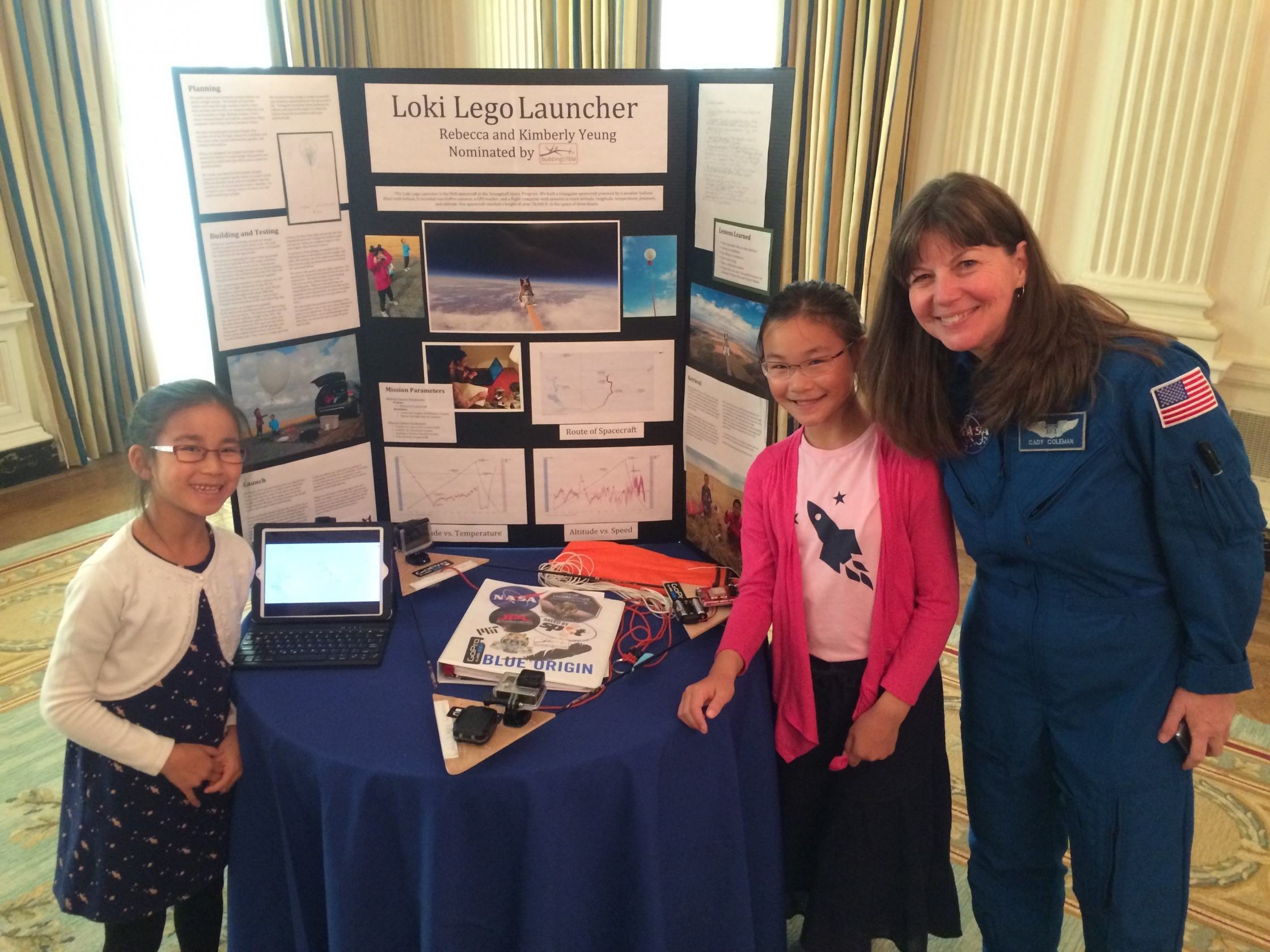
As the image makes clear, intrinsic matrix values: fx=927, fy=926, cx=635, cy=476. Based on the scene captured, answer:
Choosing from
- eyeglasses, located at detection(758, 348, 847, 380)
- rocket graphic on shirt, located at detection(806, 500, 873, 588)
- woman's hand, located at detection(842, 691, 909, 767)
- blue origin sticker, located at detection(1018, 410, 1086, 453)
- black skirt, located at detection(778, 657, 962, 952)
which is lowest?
black skirt, located at detection(778, 657, 962, 952)

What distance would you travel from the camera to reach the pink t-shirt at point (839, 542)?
150 cm

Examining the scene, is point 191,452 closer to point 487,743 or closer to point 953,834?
point 487,743

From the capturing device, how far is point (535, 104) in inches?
71.1

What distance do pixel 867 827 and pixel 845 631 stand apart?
1.15 feet

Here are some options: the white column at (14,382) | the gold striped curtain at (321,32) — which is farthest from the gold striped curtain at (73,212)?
the gold striped curtain at (321,32)

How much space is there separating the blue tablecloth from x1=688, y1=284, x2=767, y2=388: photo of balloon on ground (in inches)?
23.1

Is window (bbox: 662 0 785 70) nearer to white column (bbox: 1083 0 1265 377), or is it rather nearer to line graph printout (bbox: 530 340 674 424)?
white column (bbox: 1083 0 1265 377)

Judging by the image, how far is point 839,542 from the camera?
1.52 meters

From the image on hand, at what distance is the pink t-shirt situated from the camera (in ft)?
4.92

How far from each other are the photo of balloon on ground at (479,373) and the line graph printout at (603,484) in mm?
149

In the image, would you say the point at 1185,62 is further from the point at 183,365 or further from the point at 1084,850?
the point at 183,365

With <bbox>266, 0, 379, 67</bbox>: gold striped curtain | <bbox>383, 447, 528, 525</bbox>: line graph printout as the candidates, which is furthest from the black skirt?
<bbox>266, 0, 379, 67</bbox>: gold striped curtain

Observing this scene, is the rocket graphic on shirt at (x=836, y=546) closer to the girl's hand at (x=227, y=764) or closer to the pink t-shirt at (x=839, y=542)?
the pink t-shirt at (x=839, y=542)

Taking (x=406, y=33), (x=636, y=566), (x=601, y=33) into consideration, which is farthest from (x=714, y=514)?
(x=406, y=33)
